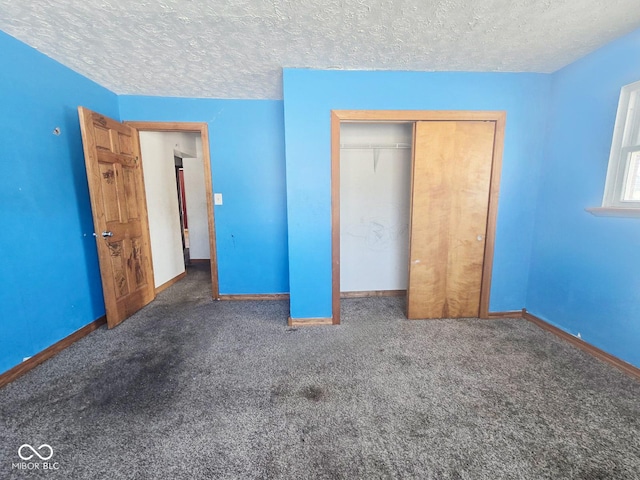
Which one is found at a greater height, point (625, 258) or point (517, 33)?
point (517, 33)

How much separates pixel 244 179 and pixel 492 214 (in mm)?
2754

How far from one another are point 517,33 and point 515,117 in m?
0.81

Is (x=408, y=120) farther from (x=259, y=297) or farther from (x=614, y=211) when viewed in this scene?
(x=259, y=297)

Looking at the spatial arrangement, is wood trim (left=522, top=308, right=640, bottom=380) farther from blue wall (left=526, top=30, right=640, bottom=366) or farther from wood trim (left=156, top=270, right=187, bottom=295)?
wood trim (left=156, top=270, right=187, bottom=295)

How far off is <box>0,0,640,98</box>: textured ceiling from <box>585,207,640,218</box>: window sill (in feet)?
4.01

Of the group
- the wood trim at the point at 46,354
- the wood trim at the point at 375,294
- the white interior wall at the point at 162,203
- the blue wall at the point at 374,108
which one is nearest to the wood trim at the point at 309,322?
the blue wall at the point at 374,108

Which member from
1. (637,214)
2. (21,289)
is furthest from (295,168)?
(637,214)

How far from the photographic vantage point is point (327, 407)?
1.51 meters

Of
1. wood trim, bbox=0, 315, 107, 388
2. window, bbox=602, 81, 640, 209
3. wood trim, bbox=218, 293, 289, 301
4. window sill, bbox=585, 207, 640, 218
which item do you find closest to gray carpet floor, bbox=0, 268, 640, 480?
wood trim, bbox=0, 315, 107, 388

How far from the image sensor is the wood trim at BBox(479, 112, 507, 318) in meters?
2.35

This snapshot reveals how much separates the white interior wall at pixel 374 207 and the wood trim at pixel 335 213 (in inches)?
28.0

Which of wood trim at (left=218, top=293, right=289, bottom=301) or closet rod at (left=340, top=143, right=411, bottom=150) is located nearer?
closet rod at (left=340, top=143, right=411, bottom=150)

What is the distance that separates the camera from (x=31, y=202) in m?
1.93

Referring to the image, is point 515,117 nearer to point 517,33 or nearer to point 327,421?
point 517,33
